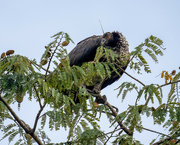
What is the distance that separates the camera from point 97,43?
6195 mm

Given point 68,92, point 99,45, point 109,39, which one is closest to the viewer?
point 68,92

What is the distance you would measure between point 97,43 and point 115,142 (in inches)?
101

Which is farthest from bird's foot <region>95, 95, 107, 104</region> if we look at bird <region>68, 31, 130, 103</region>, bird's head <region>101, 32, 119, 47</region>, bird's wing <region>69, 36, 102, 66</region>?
bird's head <region>101, 32, 119, 47</region>

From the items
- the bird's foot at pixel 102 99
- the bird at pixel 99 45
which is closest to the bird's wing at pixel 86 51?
the bird at pixel 99 45

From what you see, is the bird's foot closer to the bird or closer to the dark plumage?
the bird

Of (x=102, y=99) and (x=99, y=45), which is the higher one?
(x=99, y=45)

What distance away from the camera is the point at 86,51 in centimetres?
624

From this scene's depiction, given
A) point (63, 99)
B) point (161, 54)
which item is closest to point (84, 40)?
point (161, 54)

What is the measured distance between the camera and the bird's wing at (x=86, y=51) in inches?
245

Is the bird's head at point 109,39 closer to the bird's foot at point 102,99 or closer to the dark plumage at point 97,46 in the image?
the dark plumage at point 97,46

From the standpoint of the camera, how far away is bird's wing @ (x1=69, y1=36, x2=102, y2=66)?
621 centimetres

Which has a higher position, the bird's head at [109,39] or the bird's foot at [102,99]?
the bird's head at [109,39]

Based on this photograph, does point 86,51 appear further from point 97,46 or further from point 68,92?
point 68,92

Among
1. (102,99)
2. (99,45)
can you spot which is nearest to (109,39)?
(99,45)
